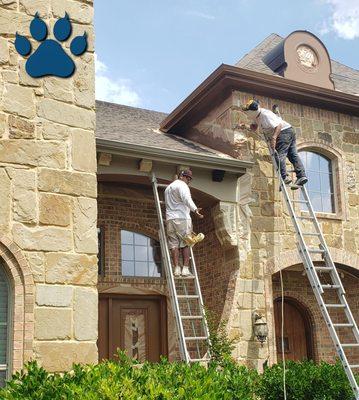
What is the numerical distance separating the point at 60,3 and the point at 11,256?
2.98 meters

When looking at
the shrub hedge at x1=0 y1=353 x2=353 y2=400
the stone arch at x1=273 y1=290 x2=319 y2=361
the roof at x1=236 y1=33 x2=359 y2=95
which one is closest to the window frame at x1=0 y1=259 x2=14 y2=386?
the shrub hedge at x1=0 y1=353 x2=353 y2=400

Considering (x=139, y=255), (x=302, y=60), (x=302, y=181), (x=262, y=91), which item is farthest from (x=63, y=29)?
(x=302, y=60)

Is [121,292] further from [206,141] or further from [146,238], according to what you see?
[206,141]

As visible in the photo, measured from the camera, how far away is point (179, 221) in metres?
9.18

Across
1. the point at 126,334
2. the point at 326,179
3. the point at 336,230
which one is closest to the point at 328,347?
the point at 336,230

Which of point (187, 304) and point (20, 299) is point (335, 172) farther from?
point (20, 299)

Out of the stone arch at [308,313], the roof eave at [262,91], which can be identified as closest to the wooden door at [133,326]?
the stone arch at [308,313]

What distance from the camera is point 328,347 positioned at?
42.0 feet

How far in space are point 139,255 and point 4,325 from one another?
578 centimetres

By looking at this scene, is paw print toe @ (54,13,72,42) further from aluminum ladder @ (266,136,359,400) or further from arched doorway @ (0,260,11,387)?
aluminum ladder @ (266,136,359,400)

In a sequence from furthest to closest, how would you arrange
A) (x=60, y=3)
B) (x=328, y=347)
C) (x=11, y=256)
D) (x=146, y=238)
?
(x=328, y=347), (x=146, y=238), (x=60, y=3), (x=11, y=256)

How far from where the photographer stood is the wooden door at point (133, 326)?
1117 centimetres

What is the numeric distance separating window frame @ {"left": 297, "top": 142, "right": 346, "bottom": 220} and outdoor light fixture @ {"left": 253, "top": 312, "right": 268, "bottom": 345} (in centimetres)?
265

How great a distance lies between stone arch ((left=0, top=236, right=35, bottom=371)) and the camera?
19.7 ft
